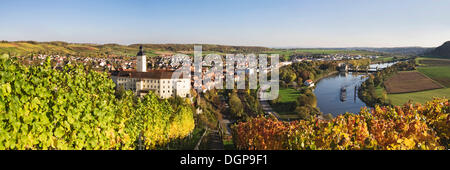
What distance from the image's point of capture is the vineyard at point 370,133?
6.52 meters

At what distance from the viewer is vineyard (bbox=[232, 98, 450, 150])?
6.52 m

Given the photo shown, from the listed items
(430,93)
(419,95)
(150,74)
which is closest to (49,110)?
(419,95)

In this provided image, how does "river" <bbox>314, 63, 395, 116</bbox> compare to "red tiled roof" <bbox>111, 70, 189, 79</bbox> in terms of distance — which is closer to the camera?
"river" <bbox>314, 63, 395, 116</bbox>

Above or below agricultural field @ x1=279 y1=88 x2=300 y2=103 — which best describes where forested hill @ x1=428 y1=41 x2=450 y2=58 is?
above

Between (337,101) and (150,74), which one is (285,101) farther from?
(150,74)

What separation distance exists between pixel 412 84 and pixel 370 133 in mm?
32223

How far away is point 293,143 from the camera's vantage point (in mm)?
7160

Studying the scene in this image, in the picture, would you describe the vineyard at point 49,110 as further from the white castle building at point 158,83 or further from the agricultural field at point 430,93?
the white castle building at point 158,83

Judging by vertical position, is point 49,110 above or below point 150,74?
above

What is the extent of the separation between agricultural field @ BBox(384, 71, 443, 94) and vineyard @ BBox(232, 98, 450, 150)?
24.7m

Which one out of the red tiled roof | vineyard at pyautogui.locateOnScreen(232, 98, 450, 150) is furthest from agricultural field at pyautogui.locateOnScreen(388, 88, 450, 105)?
the red tiled roof

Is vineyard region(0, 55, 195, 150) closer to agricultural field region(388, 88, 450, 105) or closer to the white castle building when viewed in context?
agricultural field region(388, 88, 450, 105)

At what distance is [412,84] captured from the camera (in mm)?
34125

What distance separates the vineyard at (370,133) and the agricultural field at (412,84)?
24.7 meters
